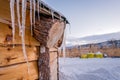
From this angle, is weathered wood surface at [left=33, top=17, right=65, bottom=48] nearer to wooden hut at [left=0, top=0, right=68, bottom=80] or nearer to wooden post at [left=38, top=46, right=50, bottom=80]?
wooden hut at [left=0, top=0, right=68, bottom=80]

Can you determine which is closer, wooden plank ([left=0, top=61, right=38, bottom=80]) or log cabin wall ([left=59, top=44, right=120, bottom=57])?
wooden plank ([left=0, top=61, right=38, bottom=80])

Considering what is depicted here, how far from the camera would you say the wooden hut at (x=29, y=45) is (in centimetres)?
166

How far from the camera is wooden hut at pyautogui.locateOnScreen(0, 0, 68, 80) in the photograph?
1659 mm

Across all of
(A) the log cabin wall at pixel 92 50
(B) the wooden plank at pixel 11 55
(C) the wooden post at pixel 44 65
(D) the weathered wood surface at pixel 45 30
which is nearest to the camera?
(B) the wooden plank at pixel 11 55

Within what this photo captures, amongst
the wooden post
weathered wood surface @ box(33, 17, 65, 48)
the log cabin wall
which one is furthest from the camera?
the log cabin wall

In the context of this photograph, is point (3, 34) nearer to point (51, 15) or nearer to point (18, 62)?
point (18, 62)

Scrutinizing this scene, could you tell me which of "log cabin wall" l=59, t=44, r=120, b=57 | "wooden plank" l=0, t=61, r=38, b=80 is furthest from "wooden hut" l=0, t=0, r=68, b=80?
"log cabin wall" l=59, t=44, r=120, b=57

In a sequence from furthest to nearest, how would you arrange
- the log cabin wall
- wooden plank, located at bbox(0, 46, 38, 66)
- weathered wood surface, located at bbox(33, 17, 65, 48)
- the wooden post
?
1. the log cabin wall
2. the wooden post
3. weathered wood surface, located at bbox(33, 17, 65, 48)
4. wooden plank, located at bbox(0, 46, 38, 66)

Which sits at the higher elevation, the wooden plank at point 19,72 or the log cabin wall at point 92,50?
the log cabin wall at point 92,50

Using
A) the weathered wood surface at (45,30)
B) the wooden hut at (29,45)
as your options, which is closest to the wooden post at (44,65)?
the wooden hut at (29,45)

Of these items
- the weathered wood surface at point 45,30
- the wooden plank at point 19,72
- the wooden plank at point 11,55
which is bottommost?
the wooden plank at point 19,72

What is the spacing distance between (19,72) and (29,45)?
0.35m

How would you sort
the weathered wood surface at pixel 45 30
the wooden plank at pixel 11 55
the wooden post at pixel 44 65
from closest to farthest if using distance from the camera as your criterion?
the wooden plank at pixel 11 55 → the weathered wood surface at pixel 45 30 → the wooden post at pixel 44 65

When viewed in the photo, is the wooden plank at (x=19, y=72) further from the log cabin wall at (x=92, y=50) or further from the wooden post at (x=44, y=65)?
the log cabin wall at (x=92, y=50)
